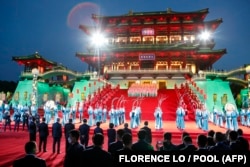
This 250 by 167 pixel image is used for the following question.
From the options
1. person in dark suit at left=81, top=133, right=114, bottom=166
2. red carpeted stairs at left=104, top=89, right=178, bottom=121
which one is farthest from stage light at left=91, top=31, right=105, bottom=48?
person in dark suit at left=81, top=133, right=114, bottom=166

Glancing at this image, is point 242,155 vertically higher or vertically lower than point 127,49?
lower

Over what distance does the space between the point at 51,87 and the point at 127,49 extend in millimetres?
13159

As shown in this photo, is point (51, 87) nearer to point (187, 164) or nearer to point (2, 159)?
point (2, 159)

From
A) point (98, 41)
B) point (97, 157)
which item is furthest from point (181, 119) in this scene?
point (98, 41)

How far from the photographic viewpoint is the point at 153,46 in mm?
35656

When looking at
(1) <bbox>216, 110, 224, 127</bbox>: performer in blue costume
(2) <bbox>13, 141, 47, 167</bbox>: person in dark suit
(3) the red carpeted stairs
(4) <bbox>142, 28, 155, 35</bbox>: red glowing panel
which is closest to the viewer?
(2) <bbox>13, 141, 47, 167</bbox>: person in dark suit

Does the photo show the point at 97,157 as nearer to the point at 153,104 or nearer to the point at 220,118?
the point at 220,118

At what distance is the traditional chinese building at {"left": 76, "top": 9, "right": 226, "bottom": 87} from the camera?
34625mm

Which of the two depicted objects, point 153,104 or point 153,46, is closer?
point 153,104

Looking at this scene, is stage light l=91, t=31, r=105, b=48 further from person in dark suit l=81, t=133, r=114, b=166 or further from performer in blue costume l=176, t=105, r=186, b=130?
person in dark suit l=81, t=133, r=114, b=166

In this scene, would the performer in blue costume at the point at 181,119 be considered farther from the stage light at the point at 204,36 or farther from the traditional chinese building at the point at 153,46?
the stage light at the point at 204,36

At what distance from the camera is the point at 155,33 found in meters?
38.7

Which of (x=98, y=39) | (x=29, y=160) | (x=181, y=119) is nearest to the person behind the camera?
(x=29, y=160)

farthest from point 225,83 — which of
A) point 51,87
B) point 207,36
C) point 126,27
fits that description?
point 51,87
